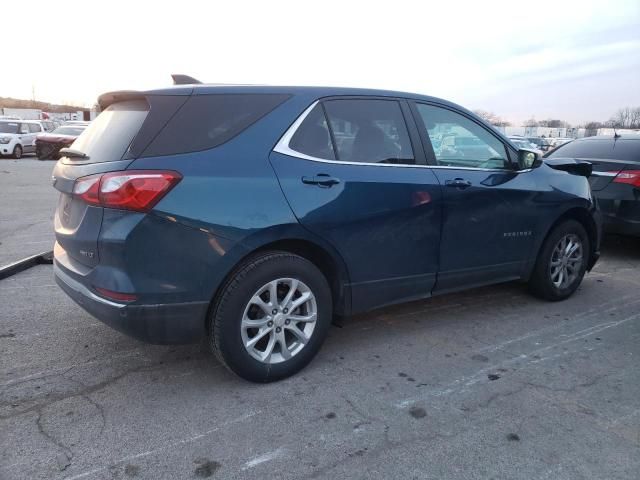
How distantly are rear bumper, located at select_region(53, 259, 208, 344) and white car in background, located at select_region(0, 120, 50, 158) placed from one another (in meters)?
23.8

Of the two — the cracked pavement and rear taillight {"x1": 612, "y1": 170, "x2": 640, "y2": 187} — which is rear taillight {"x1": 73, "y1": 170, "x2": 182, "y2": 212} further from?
rear taillight {"x1": 612, "y1": 170, "x2": 640, "y2": 187}

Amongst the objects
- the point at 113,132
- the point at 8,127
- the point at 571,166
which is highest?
the point at 8,127

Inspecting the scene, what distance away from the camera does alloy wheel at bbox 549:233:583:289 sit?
4836 mm

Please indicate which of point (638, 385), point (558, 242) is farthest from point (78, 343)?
point (558, 242)

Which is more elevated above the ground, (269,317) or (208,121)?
(208,121)

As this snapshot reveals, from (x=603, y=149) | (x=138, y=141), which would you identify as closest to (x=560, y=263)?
(x=603, y=149)

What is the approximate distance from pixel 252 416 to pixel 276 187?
1.29 meters

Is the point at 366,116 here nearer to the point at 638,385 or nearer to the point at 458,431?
the point at 458,431

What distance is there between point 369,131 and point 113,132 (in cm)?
164

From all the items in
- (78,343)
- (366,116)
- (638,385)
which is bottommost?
(638,385)

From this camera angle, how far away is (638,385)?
334 cm

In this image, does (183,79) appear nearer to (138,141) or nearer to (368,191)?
(138,141)

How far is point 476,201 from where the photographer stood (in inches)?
158

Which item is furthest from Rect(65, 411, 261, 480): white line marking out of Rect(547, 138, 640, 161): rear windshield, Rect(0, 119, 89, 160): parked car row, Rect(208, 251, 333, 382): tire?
Rect(0, 119, 89, 160): parked car row
